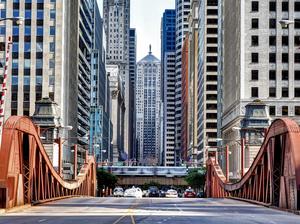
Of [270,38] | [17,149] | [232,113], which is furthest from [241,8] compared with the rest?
[17,149]

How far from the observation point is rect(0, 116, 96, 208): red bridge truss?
40156 mm

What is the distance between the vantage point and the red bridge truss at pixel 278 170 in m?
40.7

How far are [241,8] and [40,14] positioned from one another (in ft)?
108

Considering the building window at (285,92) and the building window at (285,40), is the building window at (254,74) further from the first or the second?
A: the building window at (285,40)

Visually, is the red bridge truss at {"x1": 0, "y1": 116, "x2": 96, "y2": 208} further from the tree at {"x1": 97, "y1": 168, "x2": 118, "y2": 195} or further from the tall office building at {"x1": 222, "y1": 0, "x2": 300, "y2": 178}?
the tree at {"x1": 97, "y1": 168, "x2": 118, "y2": 195}

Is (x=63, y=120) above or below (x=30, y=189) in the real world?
above

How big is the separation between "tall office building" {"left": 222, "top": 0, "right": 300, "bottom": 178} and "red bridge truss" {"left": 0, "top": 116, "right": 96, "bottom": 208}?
60934mm

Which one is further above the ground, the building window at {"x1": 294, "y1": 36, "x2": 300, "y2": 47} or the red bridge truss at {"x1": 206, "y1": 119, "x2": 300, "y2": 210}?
the building window at {"x1": 294, "y1": 36, "x2": 300, "y2": 47}

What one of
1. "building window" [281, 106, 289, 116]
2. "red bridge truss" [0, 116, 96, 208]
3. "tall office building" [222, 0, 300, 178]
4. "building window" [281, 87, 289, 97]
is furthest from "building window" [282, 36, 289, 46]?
"red bridge truss" [0, 116, 96, 208]

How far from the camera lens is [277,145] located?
48062 mm

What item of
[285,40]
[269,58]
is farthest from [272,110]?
[285,40]

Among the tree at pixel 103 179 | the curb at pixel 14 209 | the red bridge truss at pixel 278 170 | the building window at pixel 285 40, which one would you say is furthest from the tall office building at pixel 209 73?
the curb at pixel 14 209

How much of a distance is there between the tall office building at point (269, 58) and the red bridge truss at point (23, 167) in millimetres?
60934

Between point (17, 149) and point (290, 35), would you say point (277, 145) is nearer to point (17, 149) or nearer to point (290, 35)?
point (17, 149)
